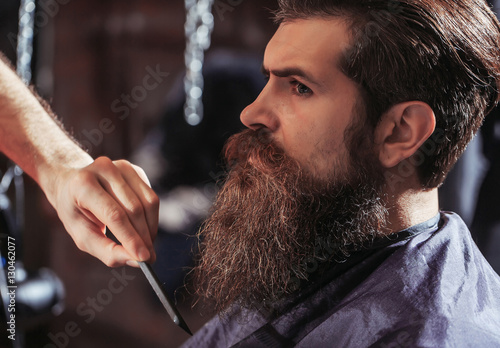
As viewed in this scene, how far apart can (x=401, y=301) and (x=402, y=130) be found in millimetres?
355

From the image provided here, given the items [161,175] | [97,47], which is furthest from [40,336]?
[97,47]

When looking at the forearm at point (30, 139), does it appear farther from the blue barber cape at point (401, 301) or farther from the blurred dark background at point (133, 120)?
the blue barber cape at point (401, 301)

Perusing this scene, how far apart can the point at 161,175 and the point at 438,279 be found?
0.78m

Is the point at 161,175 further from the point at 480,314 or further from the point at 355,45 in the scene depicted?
the point at 480,314

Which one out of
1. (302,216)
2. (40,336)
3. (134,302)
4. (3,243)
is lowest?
(40,336)

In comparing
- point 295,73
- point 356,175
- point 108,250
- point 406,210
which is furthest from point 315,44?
point 108,250

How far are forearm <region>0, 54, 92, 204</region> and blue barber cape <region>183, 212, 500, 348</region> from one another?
62 cm

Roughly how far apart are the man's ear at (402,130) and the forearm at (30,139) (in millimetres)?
728

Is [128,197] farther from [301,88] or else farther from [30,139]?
[301,88]

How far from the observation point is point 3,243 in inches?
46.0

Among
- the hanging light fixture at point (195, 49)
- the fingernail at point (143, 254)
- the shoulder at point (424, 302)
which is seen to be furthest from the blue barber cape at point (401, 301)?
the hanging light fixture at point (195, 49)

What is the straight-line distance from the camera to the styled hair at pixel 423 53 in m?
0.85

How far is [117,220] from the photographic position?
3.10 feet

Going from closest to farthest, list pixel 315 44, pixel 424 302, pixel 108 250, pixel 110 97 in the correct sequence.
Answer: pixel 424 302 < pixel 315 44 < pixel 108 250 < pixel 110 97
